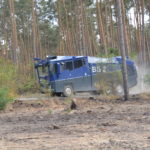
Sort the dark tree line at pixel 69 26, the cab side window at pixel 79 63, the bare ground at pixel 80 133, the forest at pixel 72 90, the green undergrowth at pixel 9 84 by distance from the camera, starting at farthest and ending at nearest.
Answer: the dark tree line at pixel 69 26 < the cab side window at pixel 79 63 < the green undergrowth at pixel 9 84 < the forest at pixel 72 90 < the bare ground at pixel 80 133

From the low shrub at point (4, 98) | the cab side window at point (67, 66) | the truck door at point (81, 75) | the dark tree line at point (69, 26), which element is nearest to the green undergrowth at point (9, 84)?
the low shrub at point (4, 98)

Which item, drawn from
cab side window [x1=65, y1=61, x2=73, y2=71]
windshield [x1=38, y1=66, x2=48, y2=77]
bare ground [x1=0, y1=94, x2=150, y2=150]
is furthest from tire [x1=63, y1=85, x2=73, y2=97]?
bare ground [x1=0, y1=94, x2=150, y2=150]

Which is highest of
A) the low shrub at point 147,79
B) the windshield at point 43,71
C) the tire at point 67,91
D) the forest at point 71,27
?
the forest at point 71,27

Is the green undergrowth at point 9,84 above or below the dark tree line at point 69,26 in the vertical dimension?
below

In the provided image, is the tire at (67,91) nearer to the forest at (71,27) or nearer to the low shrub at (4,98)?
the forest at (71,27)

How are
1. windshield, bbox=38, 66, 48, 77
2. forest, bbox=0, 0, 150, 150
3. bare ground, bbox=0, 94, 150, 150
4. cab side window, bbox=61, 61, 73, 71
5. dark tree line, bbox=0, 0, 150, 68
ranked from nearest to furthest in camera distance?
1. bare ground, bbox=0, 94, 150, 150
2. forest, bbox=0, 0, 150, 150
3. cab side window, bbox=61, 61, 73, 71
4. windshield, bbox=38, 66, 48, 77
5. dark tree line, bbox=0, 0, 150, 68

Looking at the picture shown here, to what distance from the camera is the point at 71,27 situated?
1818 inches

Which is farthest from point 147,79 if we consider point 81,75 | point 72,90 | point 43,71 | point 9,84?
point 9,84

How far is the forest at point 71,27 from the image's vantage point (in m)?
36.2

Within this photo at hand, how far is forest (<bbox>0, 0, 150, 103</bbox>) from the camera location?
3622 centimetres

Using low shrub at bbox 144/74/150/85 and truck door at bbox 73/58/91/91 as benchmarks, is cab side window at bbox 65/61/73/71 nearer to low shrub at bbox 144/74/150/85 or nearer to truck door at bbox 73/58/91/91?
truck door at bbox 73/58/91/91

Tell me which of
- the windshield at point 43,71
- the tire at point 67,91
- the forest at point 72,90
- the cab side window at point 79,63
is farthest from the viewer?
the cab side window at point 79,63

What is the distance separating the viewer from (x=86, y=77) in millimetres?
26141

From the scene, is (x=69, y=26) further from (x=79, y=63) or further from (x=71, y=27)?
(x=79, y=63)
